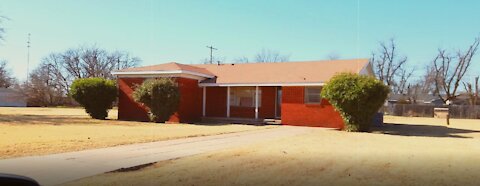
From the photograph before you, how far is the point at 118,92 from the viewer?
99.7 feet

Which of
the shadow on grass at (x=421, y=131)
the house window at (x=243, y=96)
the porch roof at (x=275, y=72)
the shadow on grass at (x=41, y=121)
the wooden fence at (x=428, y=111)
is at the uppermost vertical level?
the porch roof at (x=275, y=72)

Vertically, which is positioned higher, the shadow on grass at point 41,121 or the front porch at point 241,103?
the front porch at point 241,103

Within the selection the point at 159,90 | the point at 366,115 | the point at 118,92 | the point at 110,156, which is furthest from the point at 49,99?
the point at 110,156

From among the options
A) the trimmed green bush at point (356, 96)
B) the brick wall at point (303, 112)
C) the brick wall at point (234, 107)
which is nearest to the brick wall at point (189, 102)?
the brick wall at point (234, 107)

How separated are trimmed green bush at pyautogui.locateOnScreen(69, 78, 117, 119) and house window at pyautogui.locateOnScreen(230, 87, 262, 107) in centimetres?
771

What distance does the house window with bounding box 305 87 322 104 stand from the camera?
26.4 metres

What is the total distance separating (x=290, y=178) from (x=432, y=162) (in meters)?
4.47

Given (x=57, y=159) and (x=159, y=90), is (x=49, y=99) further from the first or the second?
(x=57, y=159)

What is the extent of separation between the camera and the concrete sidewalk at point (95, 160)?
28.3 ft

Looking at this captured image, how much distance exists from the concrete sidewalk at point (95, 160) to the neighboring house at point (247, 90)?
1228cm

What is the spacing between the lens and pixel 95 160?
34.3 ft

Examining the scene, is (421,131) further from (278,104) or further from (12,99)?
(12,99)

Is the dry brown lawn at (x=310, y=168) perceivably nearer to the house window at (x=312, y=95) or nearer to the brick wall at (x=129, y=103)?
the house window at (x=312, y=95)

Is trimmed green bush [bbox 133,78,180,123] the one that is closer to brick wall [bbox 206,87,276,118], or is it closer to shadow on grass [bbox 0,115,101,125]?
shadow on grass [bbox 0,115,101,125]
